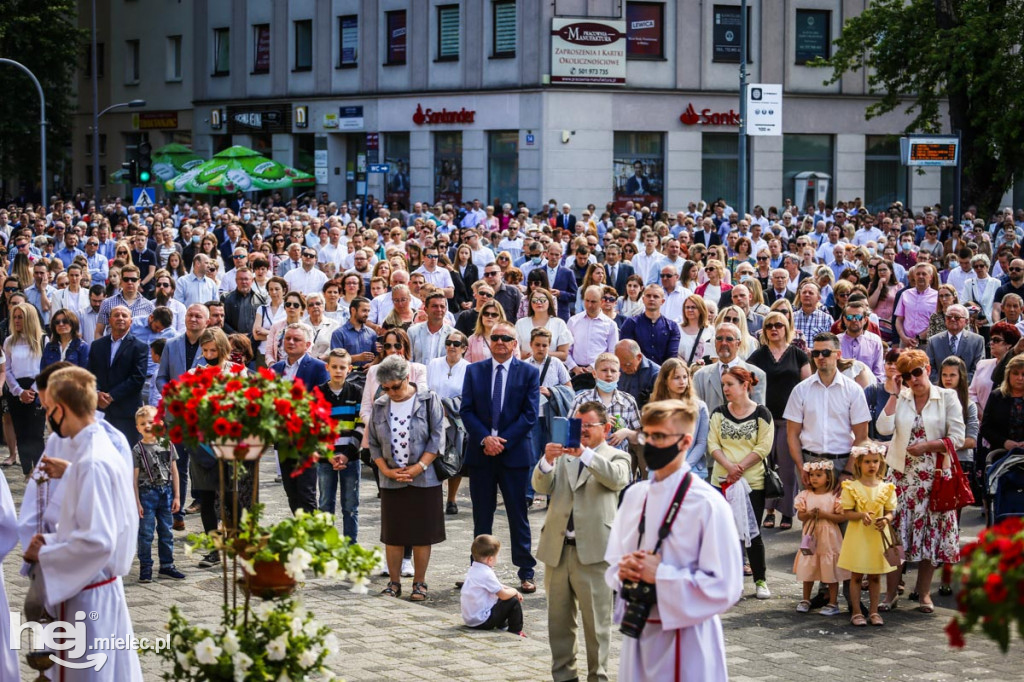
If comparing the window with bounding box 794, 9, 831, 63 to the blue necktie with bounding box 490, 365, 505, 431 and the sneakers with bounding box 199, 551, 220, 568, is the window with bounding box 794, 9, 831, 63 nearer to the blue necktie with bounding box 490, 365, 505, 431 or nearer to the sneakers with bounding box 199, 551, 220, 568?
the blue necktie with bounding box 490, 365, 505, 431

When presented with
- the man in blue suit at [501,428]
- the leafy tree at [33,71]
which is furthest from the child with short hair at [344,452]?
the leafy tree at [33,71]

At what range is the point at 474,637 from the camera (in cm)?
1077

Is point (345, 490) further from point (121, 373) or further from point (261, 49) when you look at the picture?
point (261, 49)

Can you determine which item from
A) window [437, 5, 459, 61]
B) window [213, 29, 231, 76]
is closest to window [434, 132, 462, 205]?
window [437, 5, 459, 61]

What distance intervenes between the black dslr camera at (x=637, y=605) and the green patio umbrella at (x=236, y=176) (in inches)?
1540

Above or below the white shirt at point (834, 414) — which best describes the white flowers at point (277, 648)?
below

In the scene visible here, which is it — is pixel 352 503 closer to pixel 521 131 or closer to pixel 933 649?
pixel 933 649

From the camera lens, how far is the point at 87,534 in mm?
7355

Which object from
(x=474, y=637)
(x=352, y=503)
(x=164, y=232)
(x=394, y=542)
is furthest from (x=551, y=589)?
(x=164, y=232)

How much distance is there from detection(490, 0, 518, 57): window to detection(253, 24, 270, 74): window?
41.2ft

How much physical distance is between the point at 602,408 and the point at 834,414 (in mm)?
3442

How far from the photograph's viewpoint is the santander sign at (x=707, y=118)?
4553cm

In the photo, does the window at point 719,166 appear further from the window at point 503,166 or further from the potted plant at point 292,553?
the potted plant at point 292,553

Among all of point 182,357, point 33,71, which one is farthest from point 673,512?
point 33,71
